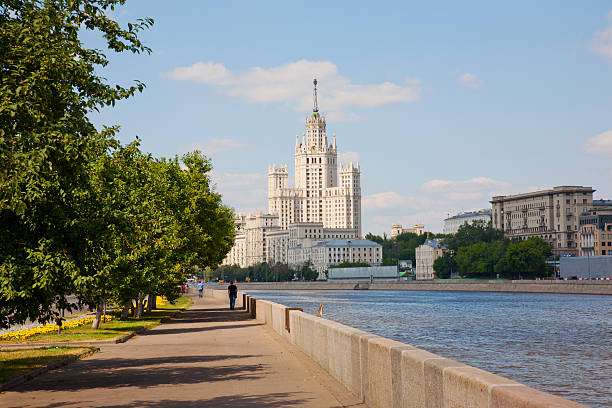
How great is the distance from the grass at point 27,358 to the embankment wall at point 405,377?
20.1 feet

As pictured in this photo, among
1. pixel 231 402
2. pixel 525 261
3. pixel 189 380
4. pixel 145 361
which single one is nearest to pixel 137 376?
pixel 189 380

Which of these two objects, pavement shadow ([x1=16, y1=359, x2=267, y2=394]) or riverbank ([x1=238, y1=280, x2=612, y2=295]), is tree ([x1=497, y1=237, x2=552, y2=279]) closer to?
riverbank ([x1=238, y1=280, x2=612, y2=295])

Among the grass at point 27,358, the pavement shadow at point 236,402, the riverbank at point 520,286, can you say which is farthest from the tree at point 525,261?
the pavement shadow at point 236,402

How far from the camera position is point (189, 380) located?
16.5 metres

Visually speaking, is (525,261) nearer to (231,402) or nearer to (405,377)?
Answer: (231,402)

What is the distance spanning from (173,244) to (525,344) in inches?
775

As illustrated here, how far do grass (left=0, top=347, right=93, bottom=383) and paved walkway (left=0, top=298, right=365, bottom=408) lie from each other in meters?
0.50

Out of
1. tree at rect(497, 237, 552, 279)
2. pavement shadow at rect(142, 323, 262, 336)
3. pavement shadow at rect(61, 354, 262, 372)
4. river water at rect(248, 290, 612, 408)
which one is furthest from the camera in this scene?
tree at rect(497, 237, 552, 279)

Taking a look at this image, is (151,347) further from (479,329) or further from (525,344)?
(479,329)

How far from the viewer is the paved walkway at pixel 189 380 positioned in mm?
13602

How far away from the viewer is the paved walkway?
13.6 m

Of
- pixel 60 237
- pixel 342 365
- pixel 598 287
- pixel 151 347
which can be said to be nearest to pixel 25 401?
pixel 60 237

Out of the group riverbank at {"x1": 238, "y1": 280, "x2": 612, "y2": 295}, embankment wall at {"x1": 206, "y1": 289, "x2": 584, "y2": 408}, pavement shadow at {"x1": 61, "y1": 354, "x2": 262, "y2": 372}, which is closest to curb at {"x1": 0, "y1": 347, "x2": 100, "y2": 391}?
pavement shadow at {"x1": 61, "y1": 354, "x2": 262, "y2": 372}

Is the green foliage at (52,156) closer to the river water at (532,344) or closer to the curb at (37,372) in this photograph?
the curb at (37,372)
